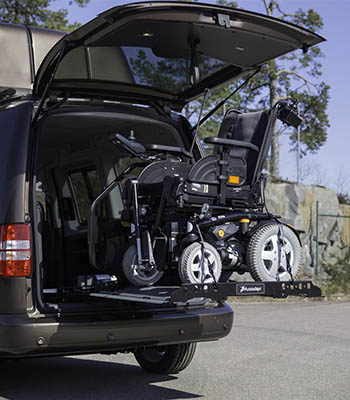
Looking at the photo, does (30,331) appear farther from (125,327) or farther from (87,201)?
(87,201)

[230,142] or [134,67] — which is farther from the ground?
[134,67]

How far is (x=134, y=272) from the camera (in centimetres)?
537

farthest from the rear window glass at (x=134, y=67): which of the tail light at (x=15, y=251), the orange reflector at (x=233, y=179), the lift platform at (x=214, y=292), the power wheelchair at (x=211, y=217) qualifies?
the lift platform at (x=214, y=292)

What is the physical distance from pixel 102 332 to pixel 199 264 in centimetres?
86

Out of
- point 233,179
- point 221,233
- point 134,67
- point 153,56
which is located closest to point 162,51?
point 153,56

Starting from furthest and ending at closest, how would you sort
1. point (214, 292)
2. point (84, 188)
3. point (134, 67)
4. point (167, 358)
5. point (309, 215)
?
point (309, 215) → point (84, 188) → point (167, 358) → point (134, 67) → point (214, 292)

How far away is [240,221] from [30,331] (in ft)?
5.18

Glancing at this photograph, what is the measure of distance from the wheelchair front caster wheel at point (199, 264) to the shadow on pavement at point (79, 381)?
1234 millimetres

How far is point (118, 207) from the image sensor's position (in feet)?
22.0

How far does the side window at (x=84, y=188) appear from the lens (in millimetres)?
7024

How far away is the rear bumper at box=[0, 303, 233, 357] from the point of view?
189 inches

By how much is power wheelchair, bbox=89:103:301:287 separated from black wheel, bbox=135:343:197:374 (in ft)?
3.15

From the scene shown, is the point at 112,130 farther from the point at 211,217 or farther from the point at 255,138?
the point at 211,217

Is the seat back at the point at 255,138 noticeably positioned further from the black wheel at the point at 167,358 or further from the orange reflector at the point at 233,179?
the black wheel at the point at 167,358
